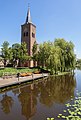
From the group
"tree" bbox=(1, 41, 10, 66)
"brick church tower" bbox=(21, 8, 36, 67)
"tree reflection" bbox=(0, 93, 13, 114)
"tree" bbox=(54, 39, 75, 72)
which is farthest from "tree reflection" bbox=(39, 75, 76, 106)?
"brick church tower" bbox=(21, 8, 36, 67)

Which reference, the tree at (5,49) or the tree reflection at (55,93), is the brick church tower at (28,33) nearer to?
the tree at (5,49)

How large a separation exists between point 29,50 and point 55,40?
18.2 metres

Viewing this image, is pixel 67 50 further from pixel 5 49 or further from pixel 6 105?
pixel 6 105

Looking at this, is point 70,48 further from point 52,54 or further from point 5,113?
point 5,113

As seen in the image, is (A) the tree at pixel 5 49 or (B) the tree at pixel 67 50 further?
(A) the tree at pixel 5 49

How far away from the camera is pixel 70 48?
46281 mm

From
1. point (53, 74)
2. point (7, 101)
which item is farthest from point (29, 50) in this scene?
point (7, 101)

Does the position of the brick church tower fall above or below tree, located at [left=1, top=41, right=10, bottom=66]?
above

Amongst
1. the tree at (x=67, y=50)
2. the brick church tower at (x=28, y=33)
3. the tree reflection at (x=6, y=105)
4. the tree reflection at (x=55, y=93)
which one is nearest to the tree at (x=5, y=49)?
the brick church tower at (x=28, y=33)

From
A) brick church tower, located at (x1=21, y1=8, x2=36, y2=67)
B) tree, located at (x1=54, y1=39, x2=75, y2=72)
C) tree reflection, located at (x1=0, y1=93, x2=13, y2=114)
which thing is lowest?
tree reflection, located at (x1=0, y1=93, x2=13, y2=114)

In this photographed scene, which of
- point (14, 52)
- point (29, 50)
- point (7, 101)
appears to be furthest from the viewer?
point (29, 50)

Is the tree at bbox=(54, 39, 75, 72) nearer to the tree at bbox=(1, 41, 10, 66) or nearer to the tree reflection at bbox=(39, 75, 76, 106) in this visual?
the tree at bbox=(1, 41, 10, 66)

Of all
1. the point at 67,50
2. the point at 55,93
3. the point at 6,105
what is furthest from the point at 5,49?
the point at 6,105

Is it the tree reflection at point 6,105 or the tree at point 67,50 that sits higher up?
the tree at point 67,50
